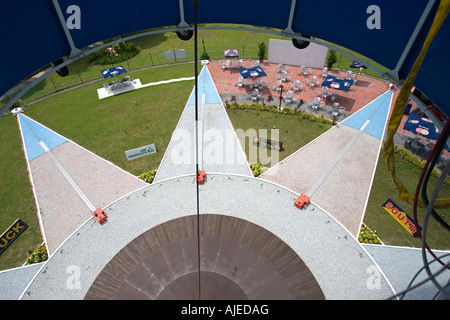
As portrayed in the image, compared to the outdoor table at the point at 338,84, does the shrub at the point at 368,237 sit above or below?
below

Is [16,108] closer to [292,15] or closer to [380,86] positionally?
[292,15]

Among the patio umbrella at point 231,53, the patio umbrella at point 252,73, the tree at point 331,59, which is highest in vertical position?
Answer: the tree at point 331,59

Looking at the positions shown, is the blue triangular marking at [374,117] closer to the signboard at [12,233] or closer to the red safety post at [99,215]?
the red safety post at [99,215]

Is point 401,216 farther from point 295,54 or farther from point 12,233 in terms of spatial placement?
point 12,233

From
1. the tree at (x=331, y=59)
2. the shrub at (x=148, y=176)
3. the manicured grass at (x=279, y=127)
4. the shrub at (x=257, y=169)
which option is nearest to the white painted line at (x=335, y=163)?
the manicured grass at (x=279, y=127)

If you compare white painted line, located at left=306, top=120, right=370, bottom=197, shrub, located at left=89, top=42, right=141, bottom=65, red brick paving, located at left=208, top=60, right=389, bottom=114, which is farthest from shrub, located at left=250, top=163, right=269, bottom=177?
shrub, located at left=89, top=42, right=141, bottom=65

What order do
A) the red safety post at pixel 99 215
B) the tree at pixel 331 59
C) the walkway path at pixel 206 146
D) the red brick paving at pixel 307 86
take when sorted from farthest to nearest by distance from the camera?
the tree at pixel 331 59 → the red brick paving at pixel 307 86 → the walkway path at pixel 206 146 → the red safety post at pixel 99 215

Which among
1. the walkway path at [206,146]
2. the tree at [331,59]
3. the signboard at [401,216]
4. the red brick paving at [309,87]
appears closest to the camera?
the signboard at [401,216]

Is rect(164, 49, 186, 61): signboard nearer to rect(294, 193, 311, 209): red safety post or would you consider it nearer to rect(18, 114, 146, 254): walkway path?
rect(18, 114, 146, 254): walkway path
